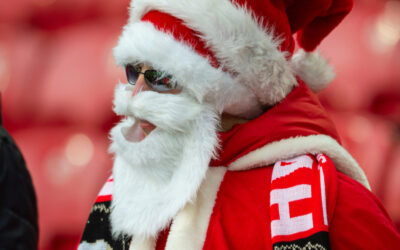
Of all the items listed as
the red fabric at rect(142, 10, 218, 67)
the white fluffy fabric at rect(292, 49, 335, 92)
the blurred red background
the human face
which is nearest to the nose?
the human face

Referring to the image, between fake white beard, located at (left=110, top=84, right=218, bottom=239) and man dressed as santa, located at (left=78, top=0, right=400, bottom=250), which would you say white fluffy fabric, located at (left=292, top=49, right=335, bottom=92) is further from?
fake white beard, located at (left=110, top=84, right=218, bottom=239)

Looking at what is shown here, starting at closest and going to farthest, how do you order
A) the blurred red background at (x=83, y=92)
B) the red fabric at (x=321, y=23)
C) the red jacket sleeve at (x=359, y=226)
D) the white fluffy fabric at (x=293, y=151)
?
the red jacket sleeve at (x=359, y=226), the white fluffy fabric at (x=293, y=151), the red fabric at (x=321, y=23), the blurred red background at (x=83, y=92)

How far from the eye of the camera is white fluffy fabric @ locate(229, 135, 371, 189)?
3.04 feet

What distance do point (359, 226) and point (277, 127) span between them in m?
0.24

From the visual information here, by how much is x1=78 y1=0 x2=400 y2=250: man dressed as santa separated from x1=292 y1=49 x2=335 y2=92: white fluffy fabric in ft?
0.35

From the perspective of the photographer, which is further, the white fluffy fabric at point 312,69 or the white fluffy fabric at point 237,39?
the white fluffy fabric at point 312,69

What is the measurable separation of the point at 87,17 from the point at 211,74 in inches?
60.9

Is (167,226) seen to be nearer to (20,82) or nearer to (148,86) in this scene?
(148,86)

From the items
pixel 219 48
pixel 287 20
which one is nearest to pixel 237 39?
pixel 219 48

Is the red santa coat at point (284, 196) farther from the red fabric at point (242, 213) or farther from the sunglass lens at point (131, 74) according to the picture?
the sunglass lens at point (131, 74)

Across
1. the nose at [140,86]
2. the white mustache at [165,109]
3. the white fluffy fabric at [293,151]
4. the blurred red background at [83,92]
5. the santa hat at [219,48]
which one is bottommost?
the blurred red background at [83,92]

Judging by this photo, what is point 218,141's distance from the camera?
0.95m

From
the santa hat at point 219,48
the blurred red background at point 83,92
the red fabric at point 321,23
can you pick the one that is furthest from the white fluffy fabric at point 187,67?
the blurred red background at point 83,92

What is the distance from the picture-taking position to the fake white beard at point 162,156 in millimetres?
909
